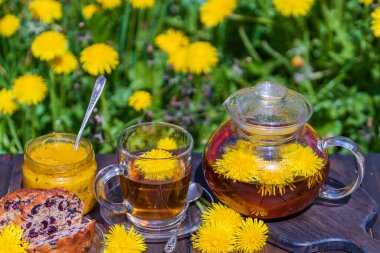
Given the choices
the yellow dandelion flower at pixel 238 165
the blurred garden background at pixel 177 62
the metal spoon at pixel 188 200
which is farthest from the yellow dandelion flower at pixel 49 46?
the yellow dandelion flower at pixel 238 165

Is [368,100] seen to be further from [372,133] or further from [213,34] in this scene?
[213,34]

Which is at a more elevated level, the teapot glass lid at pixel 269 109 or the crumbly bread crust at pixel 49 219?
the teapot glass lid at pixel 269 109

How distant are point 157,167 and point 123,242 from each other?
168mm

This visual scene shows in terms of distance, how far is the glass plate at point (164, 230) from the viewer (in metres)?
1.52

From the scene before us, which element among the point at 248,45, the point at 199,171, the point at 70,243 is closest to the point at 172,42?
the point at 248,45

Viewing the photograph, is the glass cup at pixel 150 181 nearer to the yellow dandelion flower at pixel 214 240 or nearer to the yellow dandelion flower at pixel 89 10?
the yellow dandelion flower at pixel 214 240

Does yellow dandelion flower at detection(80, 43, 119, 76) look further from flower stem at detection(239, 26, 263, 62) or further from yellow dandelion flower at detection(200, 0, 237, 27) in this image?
flower stem at detection(239, 26, 263, 62)

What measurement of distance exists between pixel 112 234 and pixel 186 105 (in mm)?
939

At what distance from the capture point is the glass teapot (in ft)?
4.83

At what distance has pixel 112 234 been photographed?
148 cm

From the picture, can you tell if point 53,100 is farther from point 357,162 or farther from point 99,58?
point 357,162

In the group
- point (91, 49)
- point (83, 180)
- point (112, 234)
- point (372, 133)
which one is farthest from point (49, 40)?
point (372, 133)

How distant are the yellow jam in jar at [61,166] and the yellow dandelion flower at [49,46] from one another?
0.53 meters

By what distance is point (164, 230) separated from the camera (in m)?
1.54
